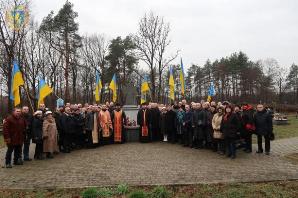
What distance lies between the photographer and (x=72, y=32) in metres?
39.6

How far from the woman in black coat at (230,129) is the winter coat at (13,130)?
671 centimetres

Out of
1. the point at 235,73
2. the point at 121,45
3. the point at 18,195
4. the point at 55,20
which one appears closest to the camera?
the point at 18,195

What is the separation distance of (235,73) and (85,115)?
156 feet

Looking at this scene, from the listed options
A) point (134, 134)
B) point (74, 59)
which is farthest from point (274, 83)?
point (134, 134)

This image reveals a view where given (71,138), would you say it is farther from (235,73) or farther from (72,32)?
(235,73)

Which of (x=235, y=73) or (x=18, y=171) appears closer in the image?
(x=18, y=171)

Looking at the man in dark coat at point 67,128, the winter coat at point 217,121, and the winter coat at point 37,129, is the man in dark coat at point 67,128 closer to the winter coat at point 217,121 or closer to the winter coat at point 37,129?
the winter coat at point 37,129

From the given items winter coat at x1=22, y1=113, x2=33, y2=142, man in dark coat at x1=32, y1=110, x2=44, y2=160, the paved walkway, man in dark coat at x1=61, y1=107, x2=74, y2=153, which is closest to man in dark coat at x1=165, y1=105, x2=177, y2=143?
the paved walkway

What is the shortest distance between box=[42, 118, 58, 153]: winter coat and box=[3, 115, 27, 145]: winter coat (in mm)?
1267

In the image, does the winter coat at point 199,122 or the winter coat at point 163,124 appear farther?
the winter coat at point 163,124

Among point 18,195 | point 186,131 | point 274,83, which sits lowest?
point 18,195

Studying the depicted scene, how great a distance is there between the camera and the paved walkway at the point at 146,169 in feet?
27.2

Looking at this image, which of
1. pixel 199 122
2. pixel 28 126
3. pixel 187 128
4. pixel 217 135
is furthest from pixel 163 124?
pixel 28 126

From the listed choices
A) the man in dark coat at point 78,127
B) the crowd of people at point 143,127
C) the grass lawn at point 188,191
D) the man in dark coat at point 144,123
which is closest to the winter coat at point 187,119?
the crowd of people at point 143,127
